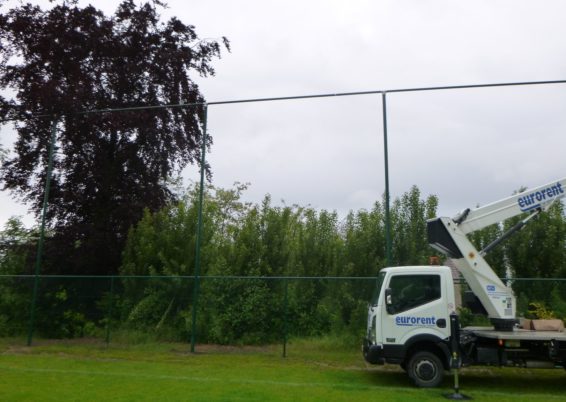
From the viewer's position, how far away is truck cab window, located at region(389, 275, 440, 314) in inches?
405

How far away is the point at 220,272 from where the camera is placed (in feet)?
57.5

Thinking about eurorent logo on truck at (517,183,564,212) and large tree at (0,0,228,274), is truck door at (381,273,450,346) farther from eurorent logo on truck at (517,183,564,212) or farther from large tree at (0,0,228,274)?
large tree at (0,0,228,274)

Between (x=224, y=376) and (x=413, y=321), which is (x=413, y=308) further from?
(x=224, y=376)

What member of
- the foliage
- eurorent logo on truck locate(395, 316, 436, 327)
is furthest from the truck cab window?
the foliage

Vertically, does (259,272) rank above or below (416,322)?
above

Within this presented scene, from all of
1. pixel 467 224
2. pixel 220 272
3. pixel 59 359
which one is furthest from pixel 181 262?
pixel 467 224

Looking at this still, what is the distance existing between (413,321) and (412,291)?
57 cm

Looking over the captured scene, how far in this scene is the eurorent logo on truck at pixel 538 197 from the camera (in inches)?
436

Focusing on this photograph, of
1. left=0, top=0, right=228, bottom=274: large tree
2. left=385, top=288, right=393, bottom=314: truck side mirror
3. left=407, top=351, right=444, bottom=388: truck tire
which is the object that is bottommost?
left=407, top=351, right=444, bottom=388: truck tire

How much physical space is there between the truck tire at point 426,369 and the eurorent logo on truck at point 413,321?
624 mm

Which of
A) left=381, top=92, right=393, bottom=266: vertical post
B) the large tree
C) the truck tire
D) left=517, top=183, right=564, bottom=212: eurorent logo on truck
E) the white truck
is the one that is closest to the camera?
the white truck

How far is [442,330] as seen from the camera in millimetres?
10125

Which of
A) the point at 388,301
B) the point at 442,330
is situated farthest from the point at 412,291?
the point at 442,330

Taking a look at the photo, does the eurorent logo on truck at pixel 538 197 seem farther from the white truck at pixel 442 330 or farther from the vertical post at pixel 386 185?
the vertical post at pixel 386 185
